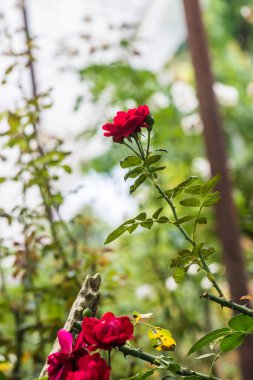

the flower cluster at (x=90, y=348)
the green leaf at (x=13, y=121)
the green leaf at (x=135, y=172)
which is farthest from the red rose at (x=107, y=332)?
the green leaf at (x=13, y=121)

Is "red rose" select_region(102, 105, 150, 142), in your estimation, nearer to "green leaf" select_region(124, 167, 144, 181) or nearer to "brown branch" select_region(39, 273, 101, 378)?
"green leaf" select_region(124, 167, 144, 181)

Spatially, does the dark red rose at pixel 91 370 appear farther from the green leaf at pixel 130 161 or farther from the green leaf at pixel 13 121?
the green leaf at pixel 13 121

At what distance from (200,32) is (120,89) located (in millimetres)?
517

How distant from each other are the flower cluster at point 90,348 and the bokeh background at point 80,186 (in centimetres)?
53

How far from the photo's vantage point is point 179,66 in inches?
287

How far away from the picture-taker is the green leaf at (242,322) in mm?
655

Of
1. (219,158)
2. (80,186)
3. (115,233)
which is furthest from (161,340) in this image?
(219,158)

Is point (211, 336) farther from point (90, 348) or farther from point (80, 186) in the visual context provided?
point (80, 186)

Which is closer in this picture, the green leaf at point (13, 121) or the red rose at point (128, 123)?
the red rose at point (128, 123)

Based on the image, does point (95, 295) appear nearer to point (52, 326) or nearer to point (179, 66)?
point (52, 326)

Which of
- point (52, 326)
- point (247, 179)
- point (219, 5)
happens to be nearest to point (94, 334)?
point (52, 326)

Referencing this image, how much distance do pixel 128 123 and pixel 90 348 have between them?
0.98ft

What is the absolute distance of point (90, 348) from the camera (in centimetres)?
64

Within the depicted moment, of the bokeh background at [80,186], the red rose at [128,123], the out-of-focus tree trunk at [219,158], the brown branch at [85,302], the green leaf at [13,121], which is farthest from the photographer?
the out-of-focus tree trunk at [219,158]
